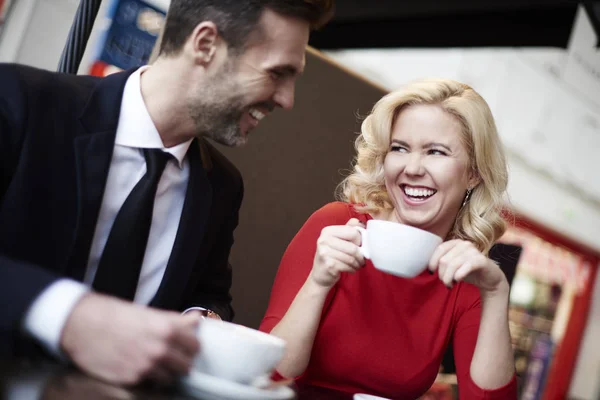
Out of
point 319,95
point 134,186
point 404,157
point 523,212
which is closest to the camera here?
point 134,186

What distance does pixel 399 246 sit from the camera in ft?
2.89

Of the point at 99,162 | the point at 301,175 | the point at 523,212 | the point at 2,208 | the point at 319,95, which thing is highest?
the point at 523,212

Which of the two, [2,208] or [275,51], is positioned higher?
[275,51]

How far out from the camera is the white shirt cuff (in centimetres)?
56

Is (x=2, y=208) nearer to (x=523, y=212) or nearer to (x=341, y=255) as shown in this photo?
(x=341, y=255)

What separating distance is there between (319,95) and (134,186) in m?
0.87

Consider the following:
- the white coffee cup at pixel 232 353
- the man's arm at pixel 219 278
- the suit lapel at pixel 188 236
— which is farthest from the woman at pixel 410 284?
the white coffee cup at pixel 232 353

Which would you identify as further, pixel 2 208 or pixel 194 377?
pixel 2 208

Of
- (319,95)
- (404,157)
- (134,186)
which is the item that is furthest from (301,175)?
(134,186)

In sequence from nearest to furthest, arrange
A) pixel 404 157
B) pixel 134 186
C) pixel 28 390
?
pixel 28 390, pixel 134 186, pixel 404 157

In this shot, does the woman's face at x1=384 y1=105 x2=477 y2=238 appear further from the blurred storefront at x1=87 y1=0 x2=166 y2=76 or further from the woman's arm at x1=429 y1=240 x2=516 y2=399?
the blurred storefront at x1=87 y1=0 x2=166 y2=76

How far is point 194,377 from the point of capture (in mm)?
563

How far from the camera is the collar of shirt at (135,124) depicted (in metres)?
0.98

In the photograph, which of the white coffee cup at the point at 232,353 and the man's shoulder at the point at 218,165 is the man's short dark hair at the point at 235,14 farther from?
the white coffee cup at the point at 232,353
